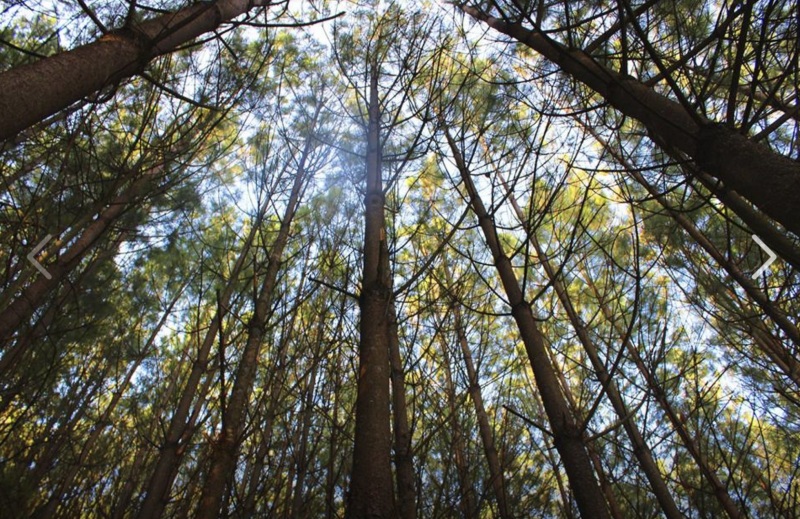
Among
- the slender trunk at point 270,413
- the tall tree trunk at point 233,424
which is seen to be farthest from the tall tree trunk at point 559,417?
the tall tree trunk at point 233,424

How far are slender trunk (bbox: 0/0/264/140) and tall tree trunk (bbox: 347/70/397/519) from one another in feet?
3.17

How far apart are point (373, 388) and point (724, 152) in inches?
62.0

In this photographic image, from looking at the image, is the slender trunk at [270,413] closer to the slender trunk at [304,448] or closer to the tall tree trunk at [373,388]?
the slender trunk at [304,448]

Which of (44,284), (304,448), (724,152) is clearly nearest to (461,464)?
(304,448)

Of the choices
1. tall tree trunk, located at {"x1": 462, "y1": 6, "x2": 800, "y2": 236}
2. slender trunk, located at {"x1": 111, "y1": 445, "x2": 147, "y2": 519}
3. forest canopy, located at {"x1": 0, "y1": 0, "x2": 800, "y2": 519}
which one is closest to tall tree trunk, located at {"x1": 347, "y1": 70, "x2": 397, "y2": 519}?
forest canopy, located at {"x1": 0, "y1": 0, "x2": 800, "y2": 519}

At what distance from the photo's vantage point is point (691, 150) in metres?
1.76

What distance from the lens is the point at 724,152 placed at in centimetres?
159

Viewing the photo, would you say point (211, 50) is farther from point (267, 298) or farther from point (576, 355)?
point (576, 355)

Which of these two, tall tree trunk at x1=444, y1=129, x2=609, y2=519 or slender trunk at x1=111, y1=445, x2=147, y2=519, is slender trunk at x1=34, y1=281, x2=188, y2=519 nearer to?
slender trunk at x1=111, y1=445, x2=147, y2=519

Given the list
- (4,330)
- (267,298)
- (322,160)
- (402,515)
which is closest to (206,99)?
(322,160)

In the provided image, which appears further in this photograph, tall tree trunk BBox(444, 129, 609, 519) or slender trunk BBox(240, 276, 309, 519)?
slender trunk BBox(240, 276, 309, 519)

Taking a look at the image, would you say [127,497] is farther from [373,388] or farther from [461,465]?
[373,388]

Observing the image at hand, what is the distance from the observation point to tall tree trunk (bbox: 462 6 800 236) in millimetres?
1387

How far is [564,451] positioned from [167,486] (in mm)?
2365
